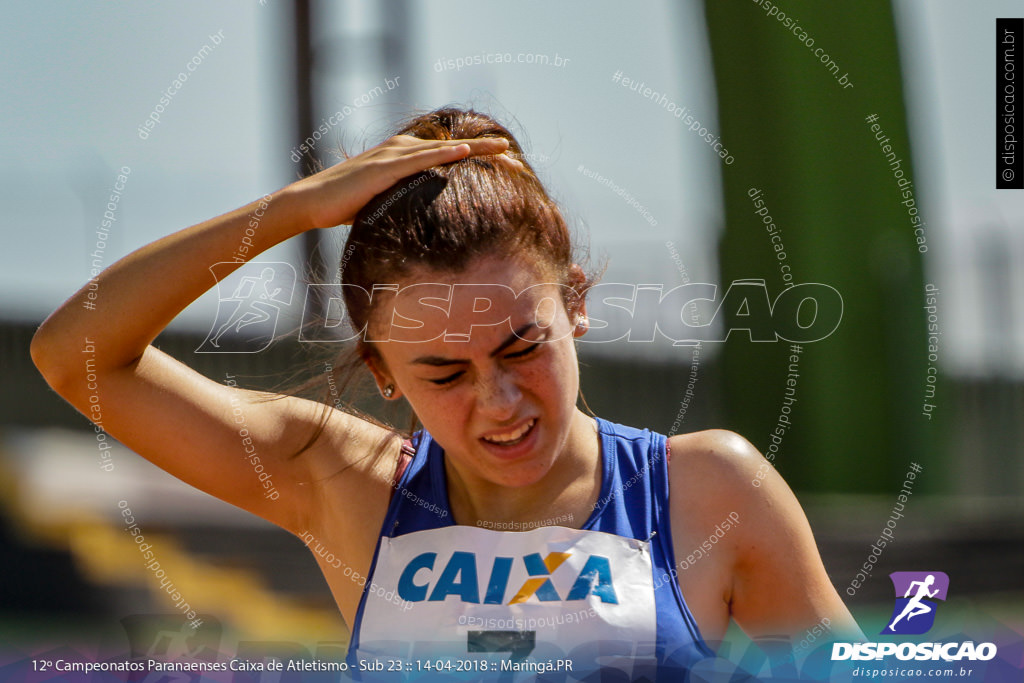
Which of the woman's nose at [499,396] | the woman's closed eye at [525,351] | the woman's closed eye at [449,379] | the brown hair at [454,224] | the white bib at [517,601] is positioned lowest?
the white bib at [517,601]

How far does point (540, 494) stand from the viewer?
1521 millimetres

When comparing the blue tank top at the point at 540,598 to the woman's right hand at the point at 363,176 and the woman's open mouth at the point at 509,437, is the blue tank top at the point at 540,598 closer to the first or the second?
the woman's open mouth at the point at 509,437

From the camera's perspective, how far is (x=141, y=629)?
6.75 ft

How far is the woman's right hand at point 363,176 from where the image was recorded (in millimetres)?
1402

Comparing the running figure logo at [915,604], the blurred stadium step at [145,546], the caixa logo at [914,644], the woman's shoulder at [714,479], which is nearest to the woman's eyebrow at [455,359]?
the woman's shoulder at [714,479]

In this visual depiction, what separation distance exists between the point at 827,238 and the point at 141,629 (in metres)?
3.00

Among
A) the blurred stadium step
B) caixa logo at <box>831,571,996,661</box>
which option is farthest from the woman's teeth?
the blurred stadium step

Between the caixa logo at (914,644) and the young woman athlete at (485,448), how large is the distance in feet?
0.43

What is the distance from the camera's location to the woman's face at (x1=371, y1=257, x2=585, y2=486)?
135cm

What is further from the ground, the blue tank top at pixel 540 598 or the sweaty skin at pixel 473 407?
the sweaty skin at pixel 473 407

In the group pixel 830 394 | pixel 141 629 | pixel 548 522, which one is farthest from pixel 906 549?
pixel 141 629

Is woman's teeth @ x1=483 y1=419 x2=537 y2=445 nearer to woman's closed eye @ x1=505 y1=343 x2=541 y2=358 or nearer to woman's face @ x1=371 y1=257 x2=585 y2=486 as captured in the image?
woman's face @ x1=371 y1=257 x2=585 y2=486

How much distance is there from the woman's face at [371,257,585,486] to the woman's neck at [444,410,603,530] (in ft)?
0.24

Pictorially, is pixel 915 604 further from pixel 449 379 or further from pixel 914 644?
pixel 449 379
